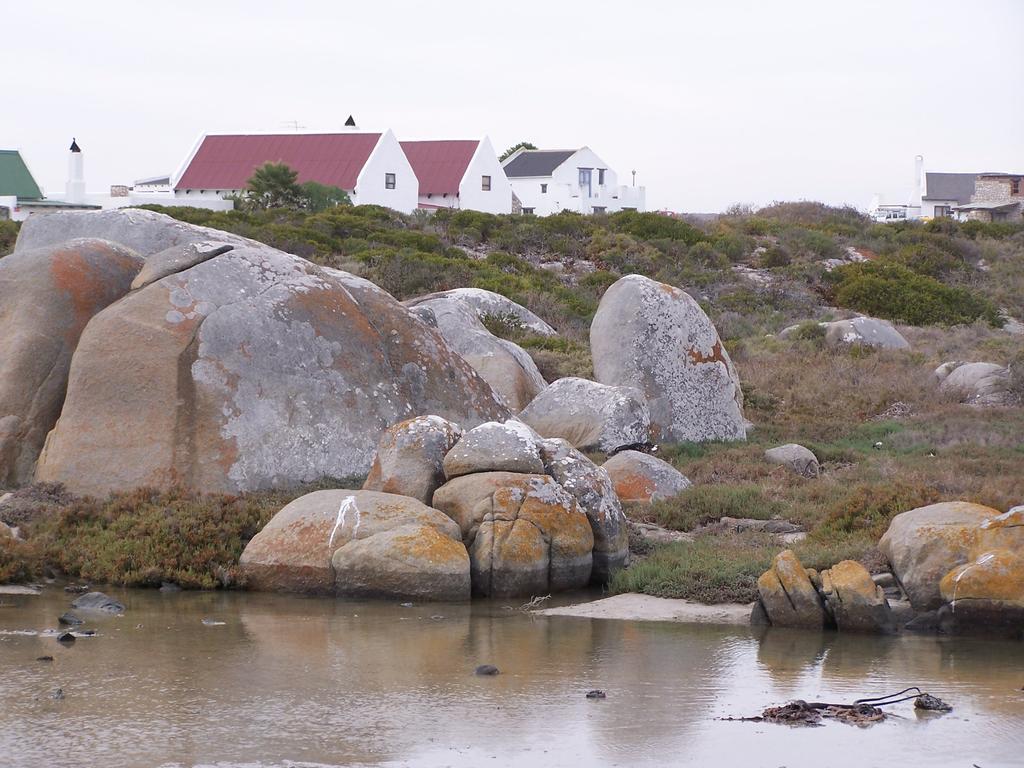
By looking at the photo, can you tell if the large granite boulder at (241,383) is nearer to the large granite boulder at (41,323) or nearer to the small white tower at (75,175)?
the large granite boulder at (41,323)

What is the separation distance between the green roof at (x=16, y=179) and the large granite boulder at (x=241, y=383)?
147ft

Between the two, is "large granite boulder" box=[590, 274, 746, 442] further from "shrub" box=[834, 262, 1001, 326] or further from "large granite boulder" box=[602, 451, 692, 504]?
"shrub" box=[834, 262, 1001, 326]

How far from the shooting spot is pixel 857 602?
9914 millimetres

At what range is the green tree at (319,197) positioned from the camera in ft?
151

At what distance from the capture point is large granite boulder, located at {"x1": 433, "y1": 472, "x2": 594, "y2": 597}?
1123cm

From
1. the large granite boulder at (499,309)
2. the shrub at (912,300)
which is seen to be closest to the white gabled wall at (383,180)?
the shrub at (912,300)

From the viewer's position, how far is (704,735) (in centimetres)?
707

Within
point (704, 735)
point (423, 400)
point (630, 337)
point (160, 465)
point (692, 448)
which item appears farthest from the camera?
point (630, 337)

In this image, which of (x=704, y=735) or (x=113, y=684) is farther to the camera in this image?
(x=113, y=684)

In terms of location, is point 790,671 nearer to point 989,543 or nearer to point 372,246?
point 989,543

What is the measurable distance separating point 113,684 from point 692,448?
10.4 m

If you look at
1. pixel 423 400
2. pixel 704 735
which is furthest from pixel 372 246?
pixel 704 735

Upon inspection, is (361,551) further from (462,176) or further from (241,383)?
(462,176)

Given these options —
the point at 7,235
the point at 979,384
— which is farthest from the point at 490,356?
the point at 7,235
